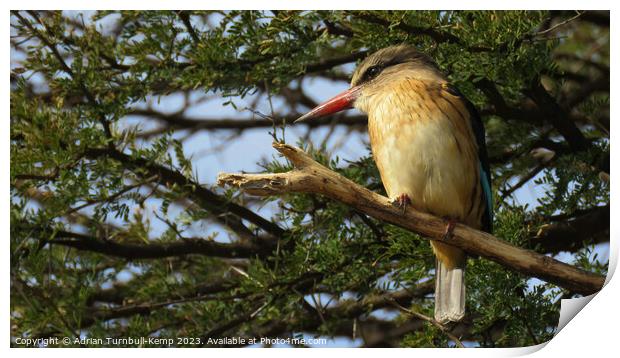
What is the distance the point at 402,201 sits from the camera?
2225 mm

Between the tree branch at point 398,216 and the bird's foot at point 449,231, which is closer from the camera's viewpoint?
the tree branch at point 398,216

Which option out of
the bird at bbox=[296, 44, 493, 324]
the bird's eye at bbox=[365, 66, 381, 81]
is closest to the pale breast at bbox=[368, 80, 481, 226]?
the bird at bbox=[296, 44, 493, 324]

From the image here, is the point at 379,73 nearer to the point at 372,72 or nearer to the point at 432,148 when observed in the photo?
the point at 372,72

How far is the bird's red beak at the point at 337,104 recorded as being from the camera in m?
2.50

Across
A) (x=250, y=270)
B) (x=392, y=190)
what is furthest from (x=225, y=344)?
(x=392, y=190)

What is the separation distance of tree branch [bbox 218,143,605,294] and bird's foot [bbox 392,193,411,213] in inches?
0.7

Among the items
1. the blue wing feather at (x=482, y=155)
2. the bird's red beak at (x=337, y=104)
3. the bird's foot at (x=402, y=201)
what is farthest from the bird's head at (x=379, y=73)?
the bird's foot at (x=402, y=201)

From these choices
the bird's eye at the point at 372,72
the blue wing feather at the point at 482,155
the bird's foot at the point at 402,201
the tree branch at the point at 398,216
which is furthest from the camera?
the bird's eye at the point at 372,72

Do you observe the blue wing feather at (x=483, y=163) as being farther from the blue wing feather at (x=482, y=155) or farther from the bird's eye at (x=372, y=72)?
the bird's eye at (x=372, y=72)

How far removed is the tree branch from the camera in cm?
192

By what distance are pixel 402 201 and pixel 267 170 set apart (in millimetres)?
447

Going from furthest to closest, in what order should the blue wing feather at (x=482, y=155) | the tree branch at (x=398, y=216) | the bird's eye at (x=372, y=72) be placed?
the bird's eye at (x=372, y=72) → the blue wing feather at (x=482, y=155) → the tree branch at (x=398, y=216)

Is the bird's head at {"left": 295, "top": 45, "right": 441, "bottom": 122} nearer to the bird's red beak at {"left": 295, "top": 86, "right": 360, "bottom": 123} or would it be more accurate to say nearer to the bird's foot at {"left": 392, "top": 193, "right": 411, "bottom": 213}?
the bird's red beak at {"left": 295, "top": 86, "right": 360, "bottom": 123}

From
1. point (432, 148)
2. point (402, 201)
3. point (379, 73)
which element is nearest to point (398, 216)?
point (402, 201)
